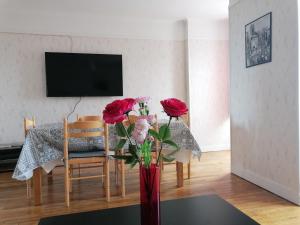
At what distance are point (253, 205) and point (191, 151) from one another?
83cm

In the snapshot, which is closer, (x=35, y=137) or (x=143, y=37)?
(x=35, y=137)

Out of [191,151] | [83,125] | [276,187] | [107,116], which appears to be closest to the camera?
[107,116]

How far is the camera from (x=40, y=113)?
4.52m

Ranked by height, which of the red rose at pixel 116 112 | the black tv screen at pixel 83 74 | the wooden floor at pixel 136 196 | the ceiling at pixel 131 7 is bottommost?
the wooden floor at pixel 136 196

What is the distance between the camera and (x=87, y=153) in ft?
9.20

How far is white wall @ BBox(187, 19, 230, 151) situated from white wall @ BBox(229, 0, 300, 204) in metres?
1.43

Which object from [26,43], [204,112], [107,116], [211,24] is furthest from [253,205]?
[26,43]

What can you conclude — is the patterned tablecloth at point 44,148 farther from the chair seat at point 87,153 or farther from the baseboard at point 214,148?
the baseboard at point 214,148

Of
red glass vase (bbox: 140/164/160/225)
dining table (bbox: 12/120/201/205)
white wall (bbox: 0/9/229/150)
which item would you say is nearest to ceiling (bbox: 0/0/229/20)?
white wall (bbox: 0/9/229/150)

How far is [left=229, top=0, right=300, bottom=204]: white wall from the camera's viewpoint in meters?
2.57

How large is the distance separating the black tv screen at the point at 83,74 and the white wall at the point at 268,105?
2.07 metres

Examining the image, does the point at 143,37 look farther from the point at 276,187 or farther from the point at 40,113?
the point at 276,187

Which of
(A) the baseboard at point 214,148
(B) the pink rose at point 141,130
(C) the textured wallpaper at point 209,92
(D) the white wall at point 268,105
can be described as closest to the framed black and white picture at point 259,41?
(D) the white wall at point 268,105

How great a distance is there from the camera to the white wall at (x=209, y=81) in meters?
5.05
